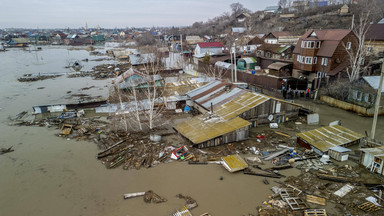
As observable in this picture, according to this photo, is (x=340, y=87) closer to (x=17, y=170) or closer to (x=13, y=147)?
(x=17, y=170)

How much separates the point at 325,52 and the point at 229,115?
21216 millimetres

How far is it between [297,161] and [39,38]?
6704 inches

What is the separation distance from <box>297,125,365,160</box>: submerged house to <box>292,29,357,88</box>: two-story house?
46.8ft

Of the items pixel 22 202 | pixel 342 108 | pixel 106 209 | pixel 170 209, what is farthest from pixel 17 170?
pixel 342 108

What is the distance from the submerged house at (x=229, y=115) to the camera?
1775 cm

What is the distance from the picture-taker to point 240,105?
21109 mm

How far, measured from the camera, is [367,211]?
11.0m

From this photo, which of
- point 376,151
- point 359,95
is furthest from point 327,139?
point 359,95

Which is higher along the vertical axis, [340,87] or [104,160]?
[340,87]

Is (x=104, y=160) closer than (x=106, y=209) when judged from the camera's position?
No

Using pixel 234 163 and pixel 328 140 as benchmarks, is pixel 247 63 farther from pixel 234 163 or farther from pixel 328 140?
pixel 234 163

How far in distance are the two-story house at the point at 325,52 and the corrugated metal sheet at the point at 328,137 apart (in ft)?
46.2

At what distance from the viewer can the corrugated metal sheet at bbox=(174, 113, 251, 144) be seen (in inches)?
690

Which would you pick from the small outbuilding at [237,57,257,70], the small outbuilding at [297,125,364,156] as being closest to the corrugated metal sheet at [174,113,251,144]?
the small outbuilding at [297,125,364,156]
